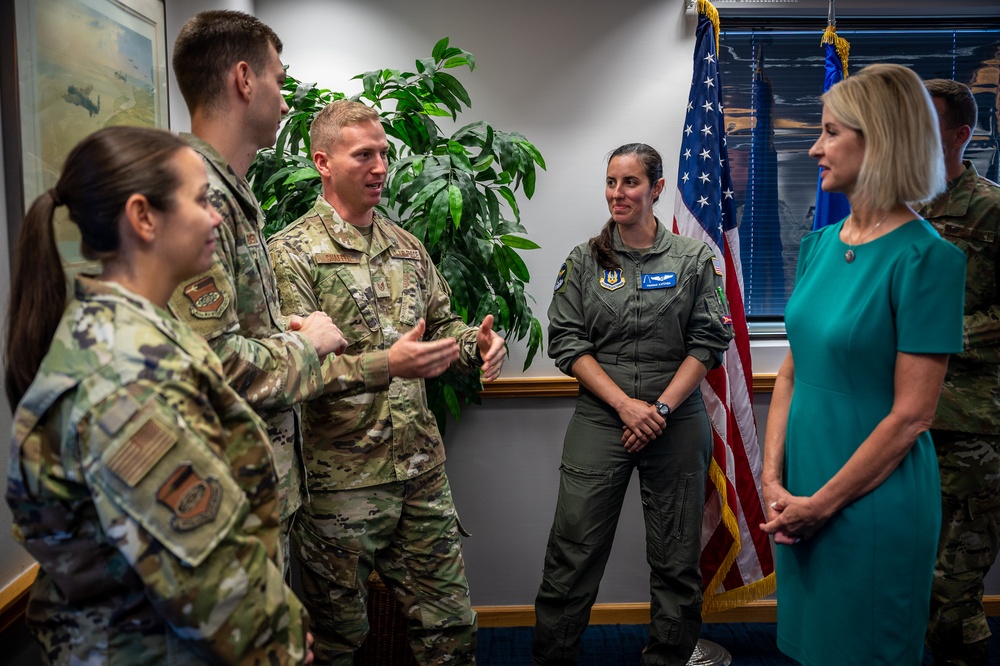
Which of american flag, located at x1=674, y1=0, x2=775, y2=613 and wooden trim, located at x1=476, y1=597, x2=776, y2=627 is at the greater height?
american flag, located at x1=674, y1=0, x2=775, y2=613

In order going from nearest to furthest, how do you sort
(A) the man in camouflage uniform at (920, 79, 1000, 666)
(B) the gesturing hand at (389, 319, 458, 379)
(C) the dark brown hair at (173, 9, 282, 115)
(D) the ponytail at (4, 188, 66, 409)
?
(D) the ponytail at (4, 188, 66, 409), (C) the dark brown hair at (173, 9, 282, 115), (B) the gesturing hand at (389, 319, 458, 379), (A) the man in camouflage uniform at (920, 79, 1000, 666)

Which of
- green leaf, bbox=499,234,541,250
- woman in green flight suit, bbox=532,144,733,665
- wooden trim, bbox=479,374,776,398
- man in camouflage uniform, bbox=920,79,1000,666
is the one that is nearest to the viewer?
man in camouflage uniform, bbox=920,79,1000,666

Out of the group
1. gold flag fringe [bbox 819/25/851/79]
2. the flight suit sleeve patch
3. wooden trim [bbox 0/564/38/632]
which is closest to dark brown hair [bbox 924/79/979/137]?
gold flag fringe [bbox 819/25/851/79]

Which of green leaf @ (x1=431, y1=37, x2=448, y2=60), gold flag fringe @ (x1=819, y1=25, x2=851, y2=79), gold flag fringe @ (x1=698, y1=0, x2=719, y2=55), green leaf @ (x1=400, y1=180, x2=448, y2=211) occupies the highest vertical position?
gold flag fringe @ (x1=698, y1=0, x2=719, y2=55)

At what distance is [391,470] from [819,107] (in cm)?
253

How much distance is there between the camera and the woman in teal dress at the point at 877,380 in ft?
4.74

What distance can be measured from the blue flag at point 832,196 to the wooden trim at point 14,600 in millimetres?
2685

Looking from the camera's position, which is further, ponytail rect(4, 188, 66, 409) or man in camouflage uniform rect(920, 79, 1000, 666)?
man in camouflage uniform rect(920, 79, 1000, 666)

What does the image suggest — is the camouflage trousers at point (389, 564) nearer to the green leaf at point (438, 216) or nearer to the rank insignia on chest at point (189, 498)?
the green leaf at point (438, 216)

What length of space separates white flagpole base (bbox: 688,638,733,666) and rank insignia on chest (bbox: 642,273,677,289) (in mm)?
1370

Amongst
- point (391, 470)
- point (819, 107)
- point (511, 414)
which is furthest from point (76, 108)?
point (819, 107)

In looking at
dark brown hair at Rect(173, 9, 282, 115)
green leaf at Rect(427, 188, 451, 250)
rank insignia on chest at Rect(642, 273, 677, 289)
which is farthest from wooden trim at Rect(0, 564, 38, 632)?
rank insignia on chest at Rect(642, 273, 677, 289)

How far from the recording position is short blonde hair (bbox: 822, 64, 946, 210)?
4.85 feet

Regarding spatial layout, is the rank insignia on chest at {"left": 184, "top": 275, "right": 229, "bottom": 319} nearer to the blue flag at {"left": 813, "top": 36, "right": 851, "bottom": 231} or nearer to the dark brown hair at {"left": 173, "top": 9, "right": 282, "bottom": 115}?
the dark brown hair at {"left": 173, "top": 9, "right": 282, "bottom": 115}
